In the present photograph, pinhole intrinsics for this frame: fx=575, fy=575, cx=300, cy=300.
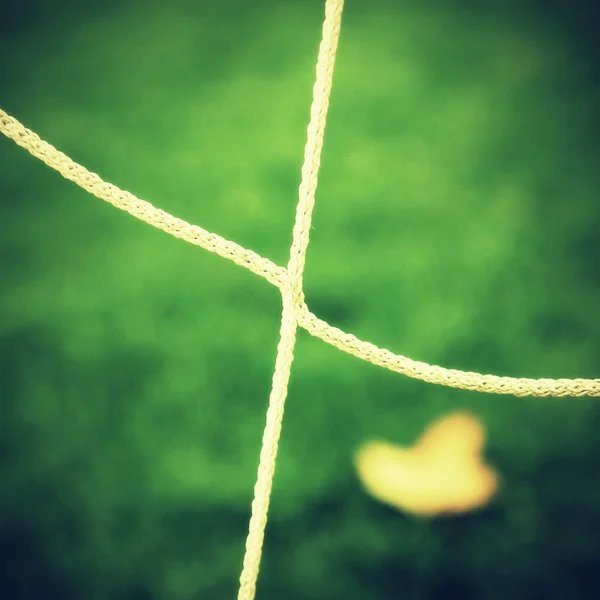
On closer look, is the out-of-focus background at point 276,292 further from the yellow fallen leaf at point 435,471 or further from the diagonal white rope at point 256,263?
the diagonal white rope at point 256,263

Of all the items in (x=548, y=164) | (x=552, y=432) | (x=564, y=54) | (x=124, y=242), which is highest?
(x=564, y=54)

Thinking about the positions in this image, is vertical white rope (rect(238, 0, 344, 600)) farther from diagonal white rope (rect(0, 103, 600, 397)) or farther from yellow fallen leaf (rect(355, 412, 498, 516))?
yellow fallen leaf (rect(355, 412, 498, 516))

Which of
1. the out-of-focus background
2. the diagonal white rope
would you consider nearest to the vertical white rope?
the diagonal white rope

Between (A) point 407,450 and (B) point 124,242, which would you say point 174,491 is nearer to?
(A) point 407,450

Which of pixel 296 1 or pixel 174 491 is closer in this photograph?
pixel 174 491

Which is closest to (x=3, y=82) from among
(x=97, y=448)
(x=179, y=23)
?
(x=179, y=23)

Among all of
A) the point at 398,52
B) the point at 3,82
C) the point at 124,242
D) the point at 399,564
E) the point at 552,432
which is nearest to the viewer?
the point at 399,564

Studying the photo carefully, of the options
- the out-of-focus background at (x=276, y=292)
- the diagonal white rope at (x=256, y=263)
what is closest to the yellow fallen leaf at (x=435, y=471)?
the out-of-focus background at (x=276, y=292)

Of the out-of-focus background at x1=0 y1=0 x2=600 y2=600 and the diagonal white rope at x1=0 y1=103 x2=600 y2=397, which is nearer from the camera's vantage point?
the diagonal white rope at x1=0 y1=103 x2=600 y2=397
